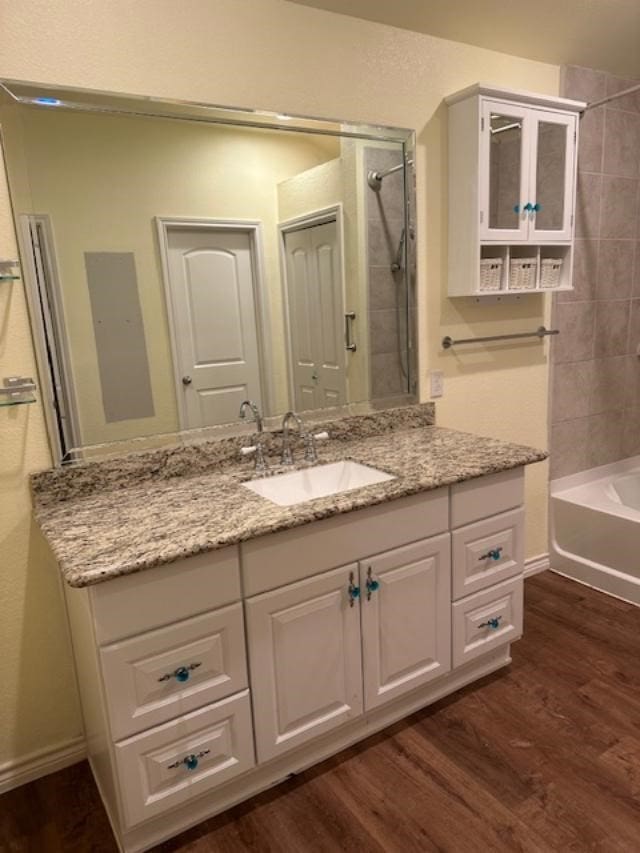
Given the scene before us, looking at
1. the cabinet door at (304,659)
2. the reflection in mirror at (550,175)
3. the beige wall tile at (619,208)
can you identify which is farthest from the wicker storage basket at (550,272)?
the cabinet door at (304,659)

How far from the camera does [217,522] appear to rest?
1492mm

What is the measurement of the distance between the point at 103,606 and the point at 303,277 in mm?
1294

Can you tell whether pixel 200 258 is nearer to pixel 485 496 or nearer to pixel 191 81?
pixel 191 81

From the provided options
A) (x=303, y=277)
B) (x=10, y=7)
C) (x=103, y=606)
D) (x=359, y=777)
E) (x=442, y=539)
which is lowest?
(x=359, y=777)

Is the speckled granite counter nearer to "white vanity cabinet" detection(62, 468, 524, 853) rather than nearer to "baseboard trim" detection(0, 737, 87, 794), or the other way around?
"white vanity cabinet" detection(62, 468, 524, 853)

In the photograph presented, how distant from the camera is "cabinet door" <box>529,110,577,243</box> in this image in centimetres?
227

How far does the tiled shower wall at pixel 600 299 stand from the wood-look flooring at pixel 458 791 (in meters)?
1.24

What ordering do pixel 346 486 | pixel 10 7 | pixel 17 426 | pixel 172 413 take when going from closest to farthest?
1. pixel 10 7
2. pixel 17 426
3. pixel 172 413
4. pixel 346 486

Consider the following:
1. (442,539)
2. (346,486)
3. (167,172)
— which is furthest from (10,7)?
(442,539)

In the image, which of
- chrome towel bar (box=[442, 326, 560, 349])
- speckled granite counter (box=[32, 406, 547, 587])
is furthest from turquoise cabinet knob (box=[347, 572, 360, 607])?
chrome towel bar (box=[442, 326, 560, 349])

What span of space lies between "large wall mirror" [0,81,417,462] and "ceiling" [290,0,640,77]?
36 centimetres

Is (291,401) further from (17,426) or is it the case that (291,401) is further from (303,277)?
Result: (17,426)

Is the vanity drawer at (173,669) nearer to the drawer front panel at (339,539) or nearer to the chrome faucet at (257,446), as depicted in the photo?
the drawer front panel at (339,539)

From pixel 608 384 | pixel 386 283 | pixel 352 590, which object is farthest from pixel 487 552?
pixel 608 384
